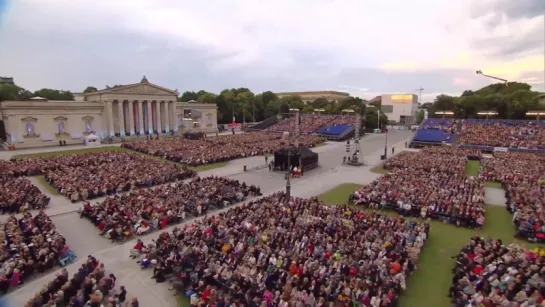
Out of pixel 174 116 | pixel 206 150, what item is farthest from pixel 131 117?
pixel 206 150

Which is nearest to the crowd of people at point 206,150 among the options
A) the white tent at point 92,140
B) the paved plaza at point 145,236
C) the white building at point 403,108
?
the paved plaza at point 145,236

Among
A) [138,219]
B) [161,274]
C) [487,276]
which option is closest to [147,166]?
[138,219]

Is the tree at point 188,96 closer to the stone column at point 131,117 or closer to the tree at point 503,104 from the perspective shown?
the stone column at point 131,117

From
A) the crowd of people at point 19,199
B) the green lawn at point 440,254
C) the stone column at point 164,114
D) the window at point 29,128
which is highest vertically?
the stone column at point 164,114

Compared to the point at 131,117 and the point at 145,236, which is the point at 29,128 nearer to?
the point at 131,117

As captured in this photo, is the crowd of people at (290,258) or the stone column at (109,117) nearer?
the crowd of people at (290,258)

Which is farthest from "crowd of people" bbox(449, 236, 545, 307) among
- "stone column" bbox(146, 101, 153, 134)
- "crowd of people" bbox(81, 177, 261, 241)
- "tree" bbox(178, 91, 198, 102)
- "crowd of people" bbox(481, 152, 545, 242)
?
"tree" bbox(178, 91, 198, 102)
